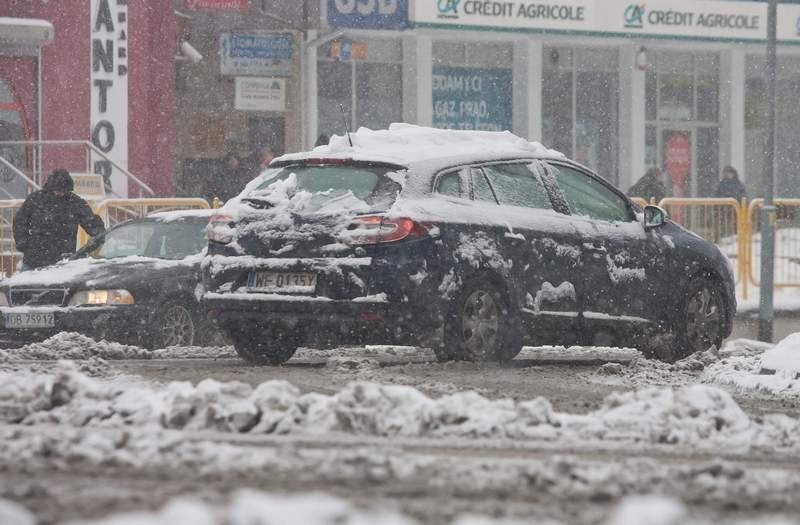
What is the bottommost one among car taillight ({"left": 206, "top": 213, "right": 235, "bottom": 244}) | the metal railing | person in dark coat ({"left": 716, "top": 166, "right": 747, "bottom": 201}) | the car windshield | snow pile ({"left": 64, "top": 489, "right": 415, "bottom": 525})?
snow pile ({"left": 64, "top": 489, "right": 415, "bottom": 525})

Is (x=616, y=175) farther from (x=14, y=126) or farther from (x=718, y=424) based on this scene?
(x=718, y=424)

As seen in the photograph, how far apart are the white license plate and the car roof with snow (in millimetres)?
3144

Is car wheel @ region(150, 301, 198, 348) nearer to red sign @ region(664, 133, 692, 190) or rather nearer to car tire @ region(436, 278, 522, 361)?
car tire @ region(436, 278, 522, 361)

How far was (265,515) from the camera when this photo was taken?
4746 millimetres

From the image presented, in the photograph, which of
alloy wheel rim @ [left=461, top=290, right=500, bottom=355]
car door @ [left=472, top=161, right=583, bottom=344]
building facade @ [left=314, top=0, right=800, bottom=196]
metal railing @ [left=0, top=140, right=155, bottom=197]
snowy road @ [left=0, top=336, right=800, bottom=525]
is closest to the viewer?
snowy road @ [left=0, top=336, right=800, bottom=525]

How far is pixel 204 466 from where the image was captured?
6.50 meters

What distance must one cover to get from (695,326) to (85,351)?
467cm

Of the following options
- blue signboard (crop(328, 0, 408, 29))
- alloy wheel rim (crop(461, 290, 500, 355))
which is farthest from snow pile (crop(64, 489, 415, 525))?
blue signboard (crop(328, 0, 408, 29))

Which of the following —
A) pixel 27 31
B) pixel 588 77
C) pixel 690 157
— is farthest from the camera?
pixel 690 157

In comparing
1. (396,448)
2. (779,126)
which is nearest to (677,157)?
(779,126)

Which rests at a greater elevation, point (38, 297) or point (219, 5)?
point (219, 5)

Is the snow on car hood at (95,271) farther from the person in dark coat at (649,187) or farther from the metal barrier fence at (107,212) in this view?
the person in dark coat at (649,187)

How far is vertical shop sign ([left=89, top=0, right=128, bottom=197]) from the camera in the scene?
29.5 m

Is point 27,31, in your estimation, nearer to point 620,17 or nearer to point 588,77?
point 620,17
